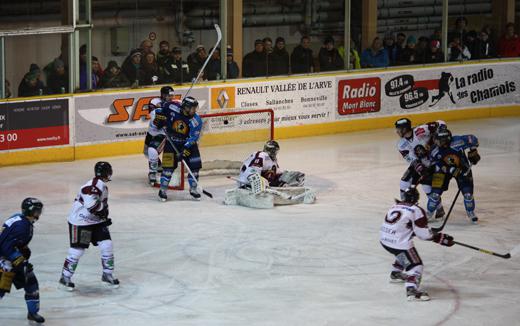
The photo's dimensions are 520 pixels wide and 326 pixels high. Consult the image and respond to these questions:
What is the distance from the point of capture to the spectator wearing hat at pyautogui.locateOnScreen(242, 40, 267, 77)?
62.7 feet

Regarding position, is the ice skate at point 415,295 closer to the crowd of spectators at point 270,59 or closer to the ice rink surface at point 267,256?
the ice rink surface at point 267,256

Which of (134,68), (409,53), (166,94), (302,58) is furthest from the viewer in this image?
(409,53)

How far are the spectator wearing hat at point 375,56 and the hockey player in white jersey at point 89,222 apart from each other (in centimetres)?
1058

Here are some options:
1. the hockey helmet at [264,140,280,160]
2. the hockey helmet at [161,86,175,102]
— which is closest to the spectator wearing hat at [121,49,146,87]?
the hockey helmet at [161,86,175,102]

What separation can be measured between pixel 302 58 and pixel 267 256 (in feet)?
26.4

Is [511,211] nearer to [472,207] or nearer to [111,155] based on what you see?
[472,207]

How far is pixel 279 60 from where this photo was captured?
1939cm

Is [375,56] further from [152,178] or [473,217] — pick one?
[473,217]

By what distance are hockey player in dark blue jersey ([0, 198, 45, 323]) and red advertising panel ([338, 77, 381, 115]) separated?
11064 mm

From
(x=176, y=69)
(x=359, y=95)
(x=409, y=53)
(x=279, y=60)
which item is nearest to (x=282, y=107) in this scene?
(x=279, y=60)

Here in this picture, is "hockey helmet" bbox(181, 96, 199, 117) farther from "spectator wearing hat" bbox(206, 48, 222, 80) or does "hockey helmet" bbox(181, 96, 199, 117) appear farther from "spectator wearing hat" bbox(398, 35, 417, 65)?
"spectator wearing hat" bbox(398, 35, 417, 65)

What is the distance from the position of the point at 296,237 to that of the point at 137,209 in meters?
2.30

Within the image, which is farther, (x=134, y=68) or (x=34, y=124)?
(x=134, y=68)

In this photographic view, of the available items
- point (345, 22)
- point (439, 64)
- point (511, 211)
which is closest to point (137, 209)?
point (511, 211)
